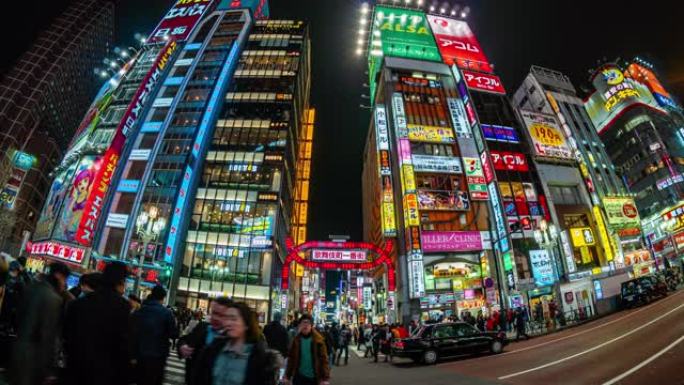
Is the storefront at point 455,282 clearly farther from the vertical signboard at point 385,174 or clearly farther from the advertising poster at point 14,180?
the advertising poster at point 14,180

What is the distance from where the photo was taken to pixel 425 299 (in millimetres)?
32344

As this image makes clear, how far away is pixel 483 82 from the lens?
47.8 m

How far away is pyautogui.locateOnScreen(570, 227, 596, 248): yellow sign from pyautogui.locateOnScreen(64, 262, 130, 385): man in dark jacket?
4424 centimetres

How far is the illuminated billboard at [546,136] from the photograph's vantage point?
136ft

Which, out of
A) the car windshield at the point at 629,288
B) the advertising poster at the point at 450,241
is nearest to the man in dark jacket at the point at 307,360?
the car windshield at the point at 629,288

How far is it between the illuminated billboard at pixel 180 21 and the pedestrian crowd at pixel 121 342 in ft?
146

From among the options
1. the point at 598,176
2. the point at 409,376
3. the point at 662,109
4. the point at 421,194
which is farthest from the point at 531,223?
the point at 662,109

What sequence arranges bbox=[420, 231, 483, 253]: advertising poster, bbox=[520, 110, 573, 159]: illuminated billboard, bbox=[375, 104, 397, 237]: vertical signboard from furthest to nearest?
1. bbox=[520, 110, 573, 159]: illuminated billboard
2. bbox=[375, 104, 397, 237]: vertical signboard
3. bbox=[420, 231, 483, 253]: advertising poster

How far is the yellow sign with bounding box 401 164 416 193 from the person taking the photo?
3569 centimetres

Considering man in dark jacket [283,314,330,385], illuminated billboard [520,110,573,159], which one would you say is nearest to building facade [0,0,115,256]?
man in dark jacket [283,314,330,385]

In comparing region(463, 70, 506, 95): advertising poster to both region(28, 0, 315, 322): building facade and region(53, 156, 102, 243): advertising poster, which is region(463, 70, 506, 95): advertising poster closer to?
region(28, 0, 315, 322): building facade

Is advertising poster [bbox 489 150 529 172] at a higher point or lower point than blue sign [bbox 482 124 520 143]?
lower

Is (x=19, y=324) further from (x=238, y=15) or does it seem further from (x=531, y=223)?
(x=238, y=15)

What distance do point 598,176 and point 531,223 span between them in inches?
1045
